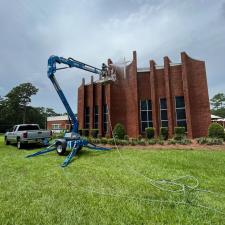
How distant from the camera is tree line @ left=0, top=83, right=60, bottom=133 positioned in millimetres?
59969

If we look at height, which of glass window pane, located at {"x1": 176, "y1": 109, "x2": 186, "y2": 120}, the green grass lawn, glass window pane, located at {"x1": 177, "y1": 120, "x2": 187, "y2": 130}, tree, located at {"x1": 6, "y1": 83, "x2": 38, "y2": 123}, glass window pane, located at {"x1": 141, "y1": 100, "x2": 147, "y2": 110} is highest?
tree, located at {"x1": 6, "y1": 83, "x2": 38, "y2": 123}

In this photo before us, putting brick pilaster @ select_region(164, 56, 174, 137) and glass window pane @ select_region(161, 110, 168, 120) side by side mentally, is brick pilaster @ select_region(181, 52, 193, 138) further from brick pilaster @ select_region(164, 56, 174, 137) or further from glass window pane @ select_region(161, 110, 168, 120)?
glass window pane @ select_region(161, 110, 168, 120)

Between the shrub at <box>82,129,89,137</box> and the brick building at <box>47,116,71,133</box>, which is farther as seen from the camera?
the brick building at <box>47,116,71,133</box>

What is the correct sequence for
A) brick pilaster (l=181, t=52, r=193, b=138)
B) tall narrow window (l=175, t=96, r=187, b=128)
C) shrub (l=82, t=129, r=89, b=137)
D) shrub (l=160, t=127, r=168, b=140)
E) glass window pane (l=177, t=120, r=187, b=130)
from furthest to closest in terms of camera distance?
shrub (l=82, t=129, r=89, b=137)
tall narrow window (l=175, t=96, r=187, b=128)
glass window pane (l=177, t=120, r=187, b=130)
shrub (l=160, t=127, r=168, b=140)
brick pilaster (l=181, t=52, r=193, b=138)

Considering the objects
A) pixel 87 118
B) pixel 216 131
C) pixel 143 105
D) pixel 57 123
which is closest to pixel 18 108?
pixel 57 123

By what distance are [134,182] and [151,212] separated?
1861 mm

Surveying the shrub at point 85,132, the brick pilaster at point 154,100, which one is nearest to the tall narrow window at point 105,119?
the shrub at point 85,132

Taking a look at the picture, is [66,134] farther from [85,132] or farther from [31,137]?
[85,132]

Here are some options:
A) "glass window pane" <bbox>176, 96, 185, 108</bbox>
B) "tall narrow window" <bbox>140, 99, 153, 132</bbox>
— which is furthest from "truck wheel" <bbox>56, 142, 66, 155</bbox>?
"glass window pane" <bbox>176, 96, 185, 108</bbox>

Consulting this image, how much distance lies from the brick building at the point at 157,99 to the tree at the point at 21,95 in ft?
164

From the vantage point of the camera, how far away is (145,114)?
2034 centimetres

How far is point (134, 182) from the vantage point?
538cm

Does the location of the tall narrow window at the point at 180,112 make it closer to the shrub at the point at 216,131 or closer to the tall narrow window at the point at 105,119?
the shrub at the point at 216,131

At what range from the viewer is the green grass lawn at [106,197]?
333cm
